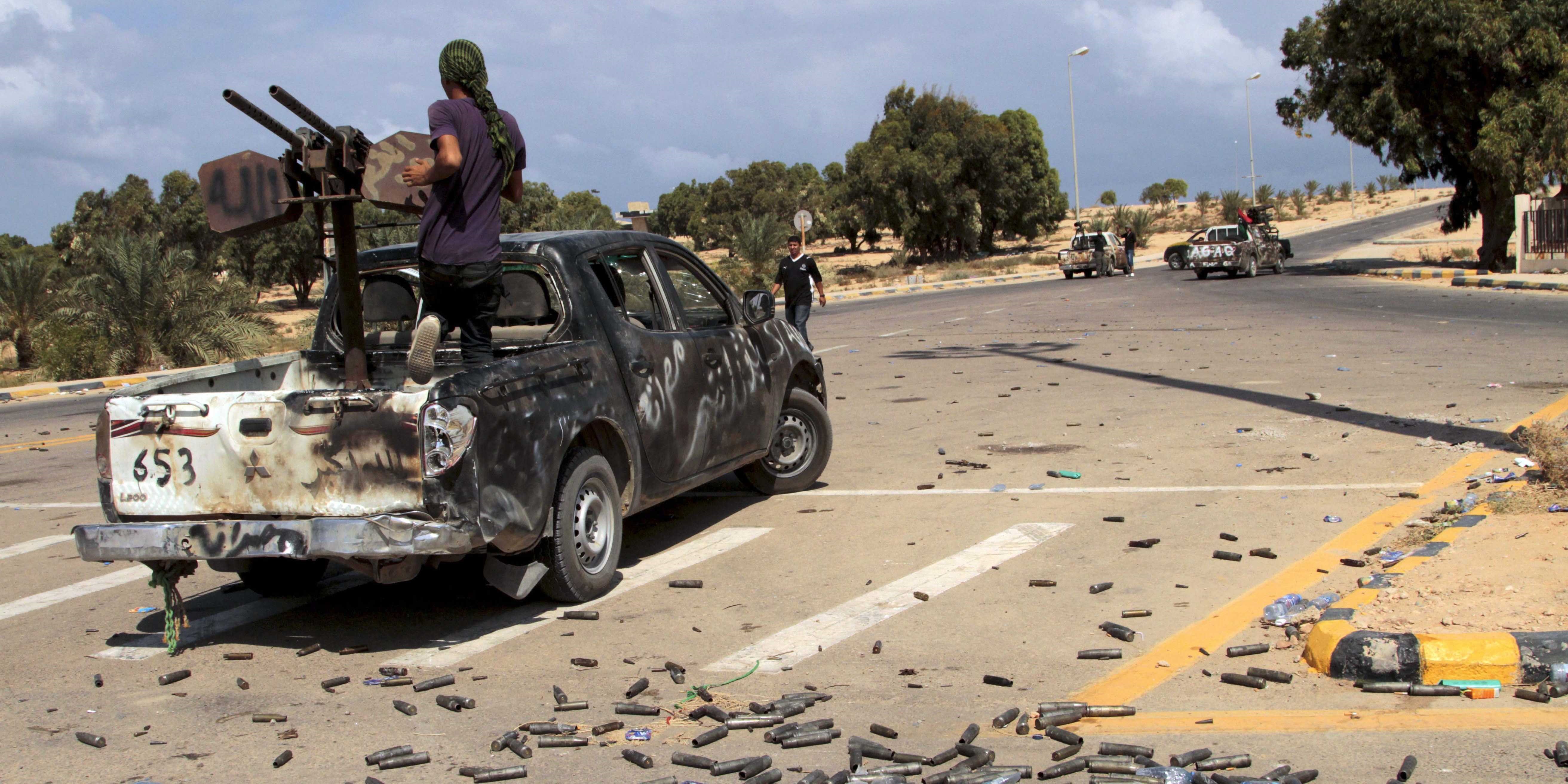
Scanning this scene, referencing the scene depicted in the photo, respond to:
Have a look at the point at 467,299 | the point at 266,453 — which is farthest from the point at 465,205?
the point at 266,453

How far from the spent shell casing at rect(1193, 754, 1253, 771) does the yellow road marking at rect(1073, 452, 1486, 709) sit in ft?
1.62

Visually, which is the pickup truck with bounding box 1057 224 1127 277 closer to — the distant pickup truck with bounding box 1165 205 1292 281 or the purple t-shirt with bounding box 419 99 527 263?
the distant pickup truck with bounding box 1165 205 1292 281

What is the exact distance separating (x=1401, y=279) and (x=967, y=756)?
32.9m

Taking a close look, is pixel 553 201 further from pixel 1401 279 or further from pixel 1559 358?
pixel 1559 358

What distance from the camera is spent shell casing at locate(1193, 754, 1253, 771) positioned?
402cm

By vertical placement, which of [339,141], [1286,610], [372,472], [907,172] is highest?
[907,172]

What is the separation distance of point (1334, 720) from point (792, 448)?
16.4 feet

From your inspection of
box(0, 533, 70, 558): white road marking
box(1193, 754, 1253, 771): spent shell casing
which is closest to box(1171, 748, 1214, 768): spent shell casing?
box(1193, 754, 1253, 771): spent shell casing

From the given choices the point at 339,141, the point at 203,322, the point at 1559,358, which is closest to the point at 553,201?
the point at 203,322

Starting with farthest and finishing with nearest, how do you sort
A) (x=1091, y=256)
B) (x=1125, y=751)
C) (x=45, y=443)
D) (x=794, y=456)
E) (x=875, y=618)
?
(x=1091, y=256) < (x=45, y=443) < (x=794, y=456) < (x=875, y=618) < (x=1125, y=751)

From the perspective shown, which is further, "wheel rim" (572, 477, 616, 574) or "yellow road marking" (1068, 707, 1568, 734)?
"wheel rim" (572, 477, 616, 574)

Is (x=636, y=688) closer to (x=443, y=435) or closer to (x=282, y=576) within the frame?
(x=443, y=435)

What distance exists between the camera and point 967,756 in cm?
419

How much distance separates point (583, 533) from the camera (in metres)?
6.23
